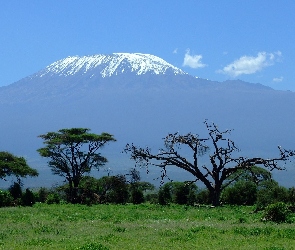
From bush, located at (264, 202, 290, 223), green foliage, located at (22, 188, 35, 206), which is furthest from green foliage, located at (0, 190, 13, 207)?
bush, located at (264, 202, 290, 223)

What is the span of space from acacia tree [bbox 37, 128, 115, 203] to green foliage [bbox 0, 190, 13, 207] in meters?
9.27

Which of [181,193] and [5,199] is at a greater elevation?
[181,193]

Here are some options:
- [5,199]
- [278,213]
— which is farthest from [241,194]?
[278,213]

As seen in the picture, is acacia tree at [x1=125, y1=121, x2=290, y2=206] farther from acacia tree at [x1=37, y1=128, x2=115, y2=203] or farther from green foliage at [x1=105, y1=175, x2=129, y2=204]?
acacia tree at [x1=37, y1=128, x2=115, y2=203]

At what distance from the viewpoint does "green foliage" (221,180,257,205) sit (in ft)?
144

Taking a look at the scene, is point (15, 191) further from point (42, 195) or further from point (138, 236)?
point (138, 236)

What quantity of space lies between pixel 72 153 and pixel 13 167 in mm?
6921

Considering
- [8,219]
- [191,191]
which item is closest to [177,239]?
[8,219]

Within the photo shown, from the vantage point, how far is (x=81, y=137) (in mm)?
50844

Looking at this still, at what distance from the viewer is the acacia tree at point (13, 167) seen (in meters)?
45.6

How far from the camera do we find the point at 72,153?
50812mm

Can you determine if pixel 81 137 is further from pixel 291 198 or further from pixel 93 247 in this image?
pixel 93 247

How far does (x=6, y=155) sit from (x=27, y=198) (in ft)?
24.7

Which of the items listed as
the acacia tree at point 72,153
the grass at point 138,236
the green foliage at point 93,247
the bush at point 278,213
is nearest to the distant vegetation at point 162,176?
the acacia tree at point 72,153
